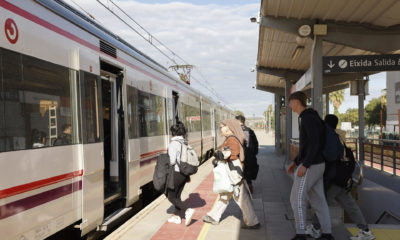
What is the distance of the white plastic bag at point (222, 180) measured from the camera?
5.70 meters

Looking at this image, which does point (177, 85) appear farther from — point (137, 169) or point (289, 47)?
point (137, 169)

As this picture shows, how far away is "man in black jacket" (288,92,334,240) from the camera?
15.5 feet

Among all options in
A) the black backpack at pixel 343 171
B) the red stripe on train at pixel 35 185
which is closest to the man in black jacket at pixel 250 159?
the black backpack at pixel 343 171

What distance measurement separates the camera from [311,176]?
15.7 feet

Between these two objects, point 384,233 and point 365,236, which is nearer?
point 365,236

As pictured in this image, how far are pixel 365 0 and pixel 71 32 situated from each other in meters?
5.40

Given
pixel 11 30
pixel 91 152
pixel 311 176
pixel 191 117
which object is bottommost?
pixel 311 176

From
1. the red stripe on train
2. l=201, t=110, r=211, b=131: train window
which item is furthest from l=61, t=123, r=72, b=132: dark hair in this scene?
l=201, t=110, r=211, b=131: train window

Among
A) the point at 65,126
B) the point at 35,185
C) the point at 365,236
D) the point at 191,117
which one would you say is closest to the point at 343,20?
the point at 365,236

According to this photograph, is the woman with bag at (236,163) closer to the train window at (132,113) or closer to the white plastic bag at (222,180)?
the white plastic bag at (222,180)

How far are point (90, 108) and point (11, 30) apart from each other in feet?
5.78

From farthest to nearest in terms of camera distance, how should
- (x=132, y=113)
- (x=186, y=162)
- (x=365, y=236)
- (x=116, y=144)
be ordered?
(x=132, y=113) → (x=116, y=144) → (x=186, y=162) → (x=365, y=236)

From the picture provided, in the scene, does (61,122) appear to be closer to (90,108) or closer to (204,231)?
(90,108)

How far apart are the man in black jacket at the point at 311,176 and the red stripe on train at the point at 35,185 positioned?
2728 millimetres
